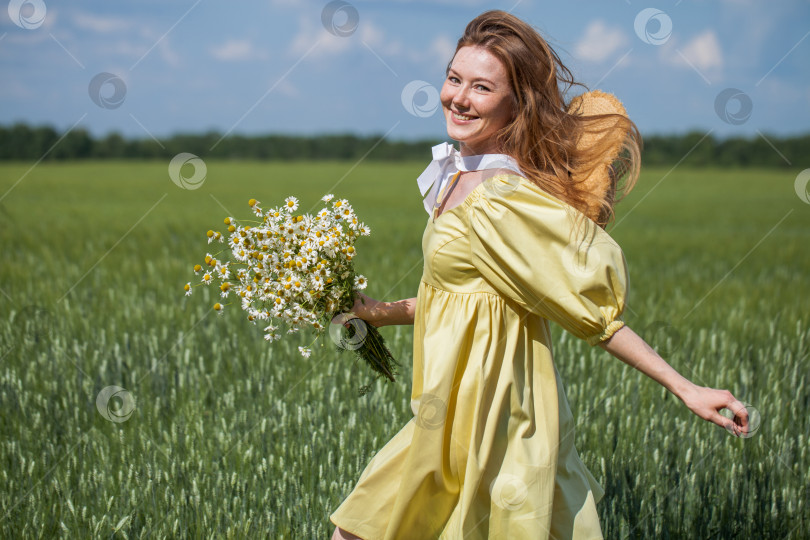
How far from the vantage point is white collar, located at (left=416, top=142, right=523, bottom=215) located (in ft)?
8.24

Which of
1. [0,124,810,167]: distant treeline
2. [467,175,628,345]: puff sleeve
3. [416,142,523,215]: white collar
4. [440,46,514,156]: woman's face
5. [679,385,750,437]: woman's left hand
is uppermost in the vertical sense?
[0,124,810,167]: distant treeline

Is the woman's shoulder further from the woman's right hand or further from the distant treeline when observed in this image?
A: the distant treeline

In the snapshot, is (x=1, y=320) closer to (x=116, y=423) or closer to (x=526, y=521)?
(x=116, y=423)

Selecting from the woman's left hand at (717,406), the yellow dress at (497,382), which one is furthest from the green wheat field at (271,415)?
the woman's left hand at (717,406)

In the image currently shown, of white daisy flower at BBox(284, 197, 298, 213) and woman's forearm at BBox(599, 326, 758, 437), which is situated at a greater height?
white daisy flower at BBox(284, 197, 298, 213)

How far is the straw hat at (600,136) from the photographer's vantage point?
2506mm

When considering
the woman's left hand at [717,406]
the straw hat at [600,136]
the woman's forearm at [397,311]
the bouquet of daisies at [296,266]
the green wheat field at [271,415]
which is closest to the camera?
the woman's left hand at [717,406]

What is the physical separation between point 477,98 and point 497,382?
820 millimetres

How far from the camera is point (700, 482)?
383 cm

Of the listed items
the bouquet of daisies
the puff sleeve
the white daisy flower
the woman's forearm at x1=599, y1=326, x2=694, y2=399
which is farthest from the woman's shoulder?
the white daisy flower

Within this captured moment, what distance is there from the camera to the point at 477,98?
2541mm

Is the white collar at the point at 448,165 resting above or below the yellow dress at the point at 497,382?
above

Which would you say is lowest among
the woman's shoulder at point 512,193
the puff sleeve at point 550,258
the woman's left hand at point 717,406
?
the woman's left hand at point 717,406

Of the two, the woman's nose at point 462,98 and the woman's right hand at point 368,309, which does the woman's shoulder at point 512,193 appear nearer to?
the woman's nose at point 462,98
